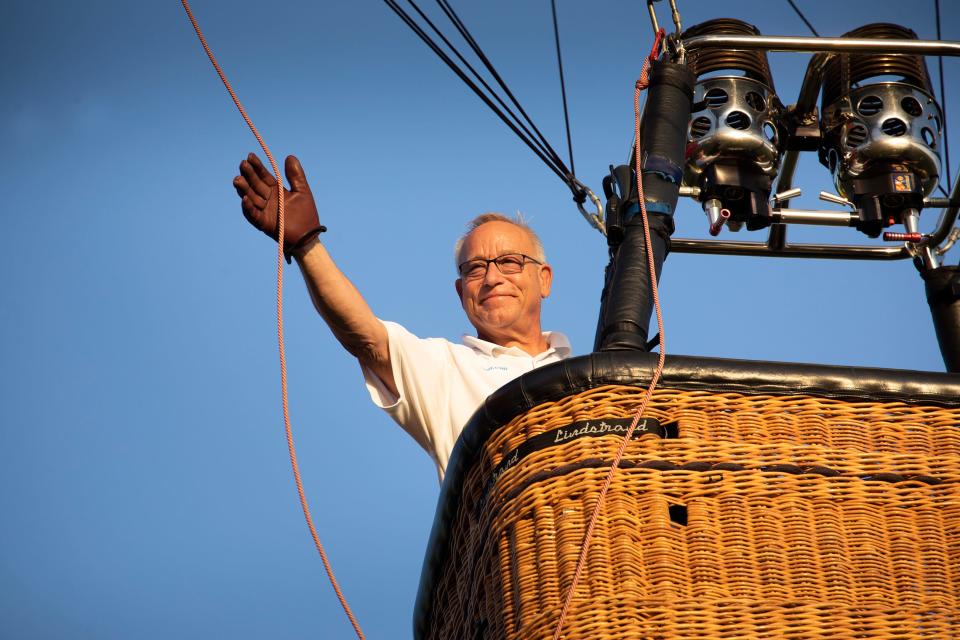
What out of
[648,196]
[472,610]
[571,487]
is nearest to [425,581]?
[472,610]

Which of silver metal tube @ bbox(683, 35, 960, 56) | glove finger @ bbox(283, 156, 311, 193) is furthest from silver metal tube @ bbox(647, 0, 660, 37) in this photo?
glove finger @ bbox(283, 156, 311, 193)

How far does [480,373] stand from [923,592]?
1.39 metres

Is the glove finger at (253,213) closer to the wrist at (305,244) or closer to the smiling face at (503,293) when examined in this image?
the wrist at (305,244)

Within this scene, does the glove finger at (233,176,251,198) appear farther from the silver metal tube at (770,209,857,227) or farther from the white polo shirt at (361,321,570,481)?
the silver metal tube at (770,209,857,227)

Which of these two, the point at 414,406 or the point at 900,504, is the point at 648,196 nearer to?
the point at 900,504

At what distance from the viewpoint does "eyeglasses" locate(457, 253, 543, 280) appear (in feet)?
11.8

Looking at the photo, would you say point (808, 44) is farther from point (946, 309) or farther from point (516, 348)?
point (516, 348)

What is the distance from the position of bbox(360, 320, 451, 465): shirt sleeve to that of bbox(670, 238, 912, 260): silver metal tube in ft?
1.87

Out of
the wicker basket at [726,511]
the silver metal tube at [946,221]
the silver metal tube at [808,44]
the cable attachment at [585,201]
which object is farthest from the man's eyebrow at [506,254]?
the wicker basket at [726,511]

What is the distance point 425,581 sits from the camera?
2.14 m

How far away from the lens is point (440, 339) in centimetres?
306

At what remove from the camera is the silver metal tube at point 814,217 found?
270cm

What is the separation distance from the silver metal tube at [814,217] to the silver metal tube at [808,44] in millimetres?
341

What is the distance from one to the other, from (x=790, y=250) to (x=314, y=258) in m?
1.07
